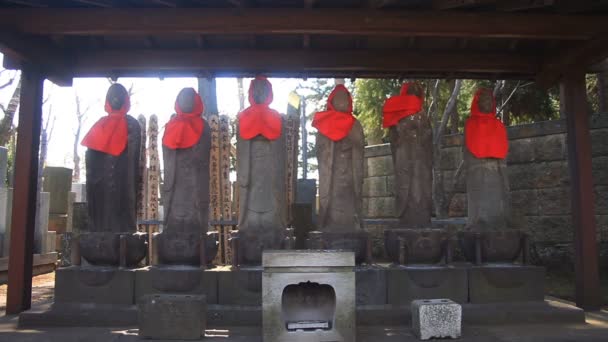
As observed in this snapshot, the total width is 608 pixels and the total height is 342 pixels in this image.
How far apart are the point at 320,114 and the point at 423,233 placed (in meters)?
1.71

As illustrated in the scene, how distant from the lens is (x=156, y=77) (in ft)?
20.3

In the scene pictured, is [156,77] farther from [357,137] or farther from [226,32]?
[357,137]

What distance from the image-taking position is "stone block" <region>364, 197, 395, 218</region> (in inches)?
427

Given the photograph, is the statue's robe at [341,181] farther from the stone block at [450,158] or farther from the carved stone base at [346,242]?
the stone block at [450,158]

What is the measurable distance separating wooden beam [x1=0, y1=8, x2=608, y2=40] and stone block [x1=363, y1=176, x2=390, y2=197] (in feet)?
20.7

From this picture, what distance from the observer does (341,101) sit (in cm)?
575

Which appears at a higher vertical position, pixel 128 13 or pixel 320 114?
pixel 128 13

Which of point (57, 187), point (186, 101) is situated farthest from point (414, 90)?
point (57, 187)

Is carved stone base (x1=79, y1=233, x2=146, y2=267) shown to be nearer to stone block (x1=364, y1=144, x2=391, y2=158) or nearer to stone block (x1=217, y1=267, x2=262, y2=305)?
stone block (x1=217, y1=267, x2=262, y2=305)

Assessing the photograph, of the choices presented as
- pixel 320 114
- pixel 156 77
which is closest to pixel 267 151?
pixel 320 114

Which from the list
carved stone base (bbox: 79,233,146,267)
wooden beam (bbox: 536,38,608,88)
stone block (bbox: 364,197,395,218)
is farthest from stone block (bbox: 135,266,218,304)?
stone block (bbox: 364,197,395,218)

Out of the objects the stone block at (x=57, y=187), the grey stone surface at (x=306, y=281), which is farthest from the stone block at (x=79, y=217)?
the grey stone surface at (x=306, y=281)

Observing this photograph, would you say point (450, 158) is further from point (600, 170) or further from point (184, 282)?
point (184, 282)

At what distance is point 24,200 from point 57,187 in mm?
7048
